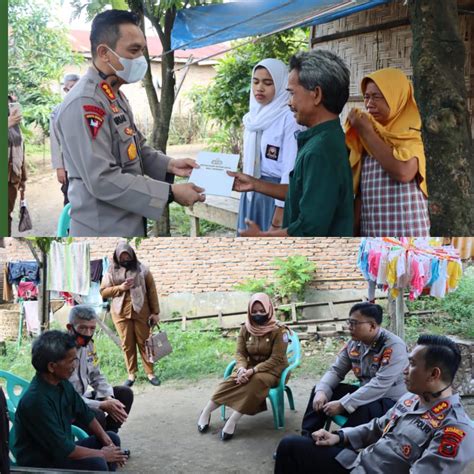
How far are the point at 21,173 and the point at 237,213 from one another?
710mm

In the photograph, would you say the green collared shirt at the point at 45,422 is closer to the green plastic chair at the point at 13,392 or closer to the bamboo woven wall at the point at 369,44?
the green plastic chair at the point at 13,392

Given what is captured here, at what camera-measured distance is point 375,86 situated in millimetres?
2152

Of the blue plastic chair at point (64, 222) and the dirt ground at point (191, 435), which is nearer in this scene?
the blue plastic chair at point (64, 222)

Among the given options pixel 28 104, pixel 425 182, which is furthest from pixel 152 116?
pixel 425 182

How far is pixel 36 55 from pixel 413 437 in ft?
5.71

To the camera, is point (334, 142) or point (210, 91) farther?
point (210, 91)

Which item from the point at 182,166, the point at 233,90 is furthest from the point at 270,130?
the point at 182,166

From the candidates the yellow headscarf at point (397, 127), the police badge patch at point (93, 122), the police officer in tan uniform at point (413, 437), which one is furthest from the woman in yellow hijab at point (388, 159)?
the police badge patch at point (93, 122)

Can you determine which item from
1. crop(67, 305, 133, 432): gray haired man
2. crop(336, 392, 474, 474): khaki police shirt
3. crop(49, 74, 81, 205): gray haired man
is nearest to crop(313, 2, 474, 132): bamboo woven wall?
crop(49, 74, 81, 205): gray haired man

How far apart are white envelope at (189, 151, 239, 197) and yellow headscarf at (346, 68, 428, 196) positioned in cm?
41

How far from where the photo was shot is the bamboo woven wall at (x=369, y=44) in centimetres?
229

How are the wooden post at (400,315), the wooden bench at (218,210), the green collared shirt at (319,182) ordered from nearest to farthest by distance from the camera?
1. the green collared shirt at (319,182)
2. the wooden bench at (218,210)
3. the wooden post at (400,315)

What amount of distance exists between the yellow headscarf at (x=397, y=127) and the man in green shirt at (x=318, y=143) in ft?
0.51

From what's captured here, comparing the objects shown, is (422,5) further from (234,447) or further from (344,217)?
(234,447)
